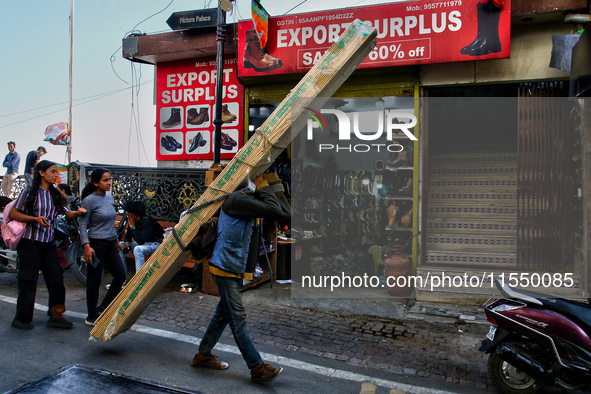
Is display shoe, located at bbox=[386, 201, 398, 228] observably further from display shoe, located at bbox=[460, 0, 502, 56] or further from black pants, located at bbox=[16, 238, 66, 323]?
black pants, located at bbox=[16, 238, 66, 323]

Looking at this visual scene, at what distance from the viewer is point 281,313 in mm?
5730

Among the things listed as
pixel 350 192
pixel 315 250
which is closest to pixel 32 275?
pixel 315 250

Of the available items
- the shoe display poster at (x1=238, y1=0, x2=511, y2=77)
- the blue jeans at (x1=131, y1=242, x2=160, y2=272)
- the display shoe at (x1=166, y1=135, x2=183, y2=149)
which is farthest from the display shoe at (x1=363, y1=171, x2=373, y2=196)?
the blue jeans at (x1=131, y1=242, x2=160, y2=272)

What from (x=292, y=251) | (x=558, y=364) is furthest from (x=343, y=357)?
(x=292, y=251)

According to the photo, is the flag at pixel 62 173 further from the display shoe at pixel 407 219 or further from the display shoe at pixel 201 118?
the display shoe at pixel 407 219

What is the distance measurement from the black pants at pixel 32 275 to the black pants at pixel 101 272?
322 millimetres

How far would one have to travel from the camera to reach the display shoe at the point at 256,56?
7.46 m

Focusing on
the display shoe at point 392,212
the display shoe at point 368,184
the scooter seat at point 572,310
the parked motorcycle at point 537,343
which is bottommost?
the parked motorcycle at point 537,343

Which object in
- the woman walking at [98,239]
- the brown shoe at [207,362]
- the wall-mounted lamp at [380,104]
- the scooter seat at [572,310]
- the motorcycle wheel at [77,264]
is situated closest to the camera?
the scooter seat at [572,310]

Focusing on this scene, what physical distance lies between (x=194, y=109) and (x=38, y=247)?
509 cm

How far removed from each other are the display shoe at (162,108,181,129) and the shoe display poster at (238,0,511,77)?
2.17 meters

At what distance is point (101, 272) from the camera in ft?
15.7

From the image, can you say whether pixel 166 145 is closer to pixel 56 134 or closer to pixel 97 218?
pixel 97 218

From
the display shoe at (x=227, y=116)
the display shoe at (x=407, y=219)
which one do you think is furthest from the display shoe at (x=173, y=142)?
the display shoe at (x=407, y=219)
